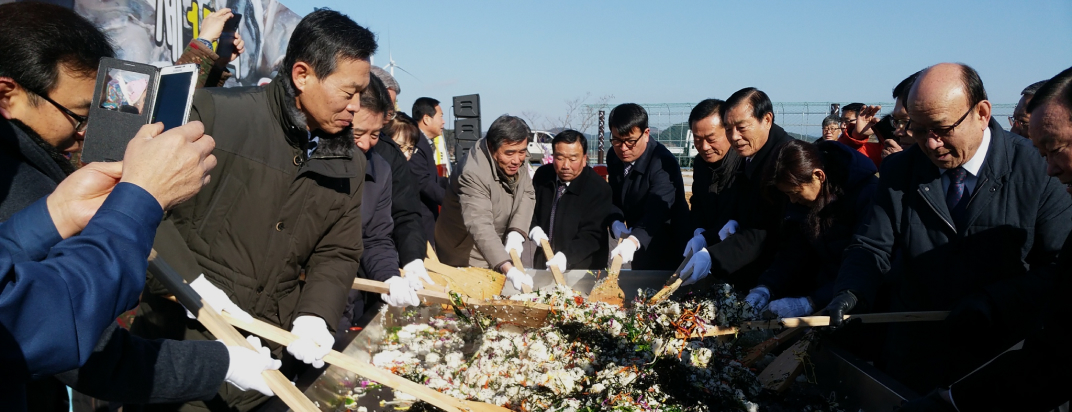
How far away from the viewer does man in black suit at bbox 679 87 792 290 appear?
13.0 ft

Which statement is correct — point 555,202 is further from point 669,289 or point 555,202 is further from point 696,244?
point 669,289

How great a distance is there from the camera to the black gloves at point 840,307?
2764 millimetres

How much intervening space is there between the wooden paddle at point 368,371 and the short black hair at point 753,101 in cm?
282

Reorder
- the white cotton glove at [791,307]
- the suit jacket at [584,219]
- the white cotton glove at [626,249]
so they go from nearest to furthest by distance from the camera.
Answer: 1. the white cotton glove at [791,307]
2. the white cotton glove at [626,249]
3. the suit jacket at [584,219]

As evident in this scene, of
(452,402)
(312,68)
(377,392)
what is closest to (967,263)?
(452,402)

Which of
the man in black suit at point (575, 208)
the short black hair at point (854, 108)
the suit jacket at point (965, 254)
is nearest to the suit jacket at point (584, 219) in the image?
the man in black suit at point (575, 208)

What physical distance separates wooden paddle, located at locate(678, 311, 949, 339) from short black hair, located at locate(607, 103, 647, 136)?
244 centimetres

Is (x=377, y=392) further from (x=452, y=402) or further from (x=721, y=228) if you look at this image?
(x=721, y=228)

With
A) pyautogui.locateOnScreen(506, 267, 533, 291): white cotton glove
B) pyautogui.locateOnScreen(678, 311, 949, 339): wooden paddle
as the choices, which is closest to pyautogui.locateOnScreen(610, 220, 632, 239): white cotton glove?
pyautogui.locateOnScreen(506, 267, 533, 291): white cotton glove

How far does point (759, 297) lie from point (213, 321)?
277 centimetres

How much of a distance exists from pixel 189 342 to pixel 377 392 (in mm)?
993

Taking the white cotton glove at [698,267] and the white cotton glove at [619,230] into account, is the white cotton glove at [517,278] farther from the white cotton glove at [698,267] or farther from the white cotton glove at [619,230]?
the white cotton glove at [619,230]

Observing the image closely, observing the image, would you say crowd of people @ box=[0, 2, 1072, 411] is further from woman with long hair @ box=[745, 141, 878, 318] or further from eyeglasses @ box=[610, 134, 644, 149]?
eyeglasses @ box=[610, 134, 644, 149]

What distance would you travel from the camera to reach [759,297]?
3.51 metres
